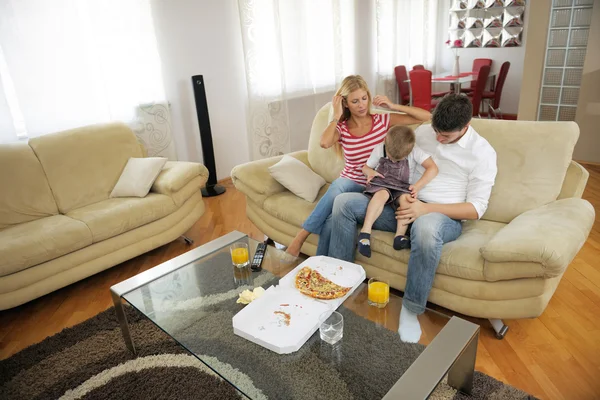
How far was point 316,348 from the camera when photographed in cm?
144

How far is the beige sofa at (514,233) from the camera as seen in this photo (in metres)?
1.67

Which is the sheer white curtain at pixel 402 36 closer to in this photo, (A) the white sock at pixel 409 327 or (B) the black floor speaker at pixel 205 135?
(B) the black floor speaker at pixel 205 135

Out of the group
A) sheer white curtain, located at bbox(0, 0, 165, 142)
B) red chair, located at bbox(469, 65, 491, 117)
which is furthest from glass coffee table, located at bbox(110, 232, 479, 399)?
red chair, located at bbox(469, 65, 491, 117)

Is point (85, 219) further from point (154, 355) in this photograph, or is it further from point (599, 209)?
point (599, 209)

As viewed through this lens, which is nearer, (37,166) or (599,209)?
(37,166)

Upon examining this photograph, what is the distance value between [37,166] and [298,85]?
2.67 m

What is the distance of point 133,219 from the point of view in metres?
2.59

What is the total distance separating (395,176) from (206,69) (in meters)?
2.52

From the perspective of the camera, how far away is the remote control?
1.97m

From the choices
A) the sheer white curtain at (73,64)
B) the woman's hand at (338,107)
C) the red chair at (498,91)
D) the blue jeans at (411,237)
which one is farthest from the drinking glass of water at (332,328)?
the red chair at (498,91)

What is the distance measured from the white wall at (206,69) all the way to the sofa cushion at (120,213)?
1.34 metres

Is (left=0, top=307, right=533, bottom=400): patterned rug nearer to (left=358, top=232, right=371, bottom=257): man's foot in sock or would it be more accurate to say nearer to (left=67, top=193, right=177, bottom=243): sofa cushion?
(left=358, top=232, right=371, bottom=257): man's foot in sock

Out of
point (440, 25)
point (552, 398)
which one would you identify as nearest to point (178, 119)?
point (552, 398)

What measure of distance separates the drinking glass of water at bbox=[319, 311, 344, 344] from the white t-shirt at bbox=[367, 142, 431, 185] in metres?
0.97
